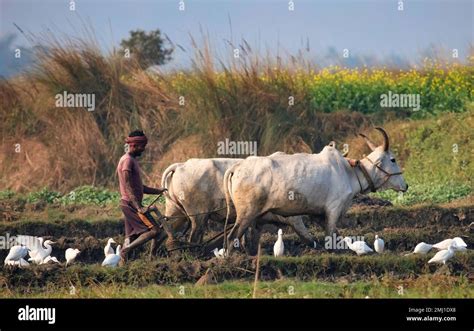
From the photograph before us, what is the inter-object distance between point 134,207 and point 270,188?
1651 mm

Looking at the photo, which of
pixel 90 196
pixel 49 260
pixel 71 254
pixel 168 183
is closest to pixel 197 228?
pixel 168 183

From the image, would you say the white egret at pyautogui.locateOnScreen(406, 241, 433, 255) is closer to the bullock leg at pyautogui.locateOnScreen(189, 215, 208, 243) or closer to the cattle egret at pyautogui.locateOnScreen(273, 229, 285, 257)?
the cattle egret at pyautogui.locateOnScreen(273, 229, 285, 257)

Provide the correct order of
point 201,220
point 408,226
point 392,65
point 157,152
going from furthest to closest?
point 392,65
point 157,152
point 408,226
point 201,220

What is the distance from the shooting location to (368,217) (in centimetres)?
1938

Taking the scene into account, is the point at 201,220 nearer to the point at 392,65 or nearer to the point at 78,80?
the point at 78,80

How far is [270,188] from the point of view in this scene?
16.6m

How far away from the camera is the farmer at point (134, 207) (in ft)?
53.0

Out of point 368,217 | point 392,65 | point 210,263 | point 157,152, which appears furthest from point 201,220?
point 392,65

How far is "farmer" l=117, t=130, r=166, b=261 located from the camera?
53.0 feet

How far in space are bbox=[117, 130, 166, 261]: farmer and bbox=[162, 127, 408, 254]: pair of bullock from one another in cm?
91

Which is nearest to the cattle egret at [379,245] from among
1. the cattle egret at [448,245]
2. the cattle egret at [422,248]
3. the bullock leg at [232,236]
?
the cattle egret at [422,248]

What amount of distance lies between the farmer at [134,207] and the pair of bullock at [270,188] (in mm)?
909

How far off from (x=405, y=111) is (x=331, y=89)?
4.63 ft
